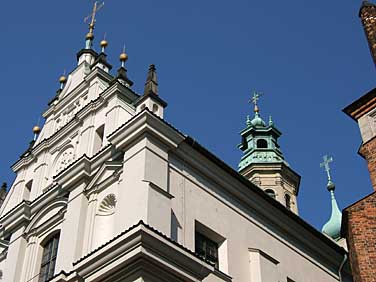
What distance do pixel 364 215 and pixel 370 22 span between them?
22.3 feet

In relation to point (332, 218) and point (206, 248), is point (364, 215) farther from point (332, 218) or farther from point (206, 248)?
point (332, 218)

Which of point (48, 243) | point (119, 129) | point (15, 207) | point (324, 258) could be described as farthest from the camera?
point (324, 258)

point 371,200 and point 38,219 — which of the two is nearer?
point 371,200

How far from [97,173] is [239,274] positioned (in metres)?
4.94

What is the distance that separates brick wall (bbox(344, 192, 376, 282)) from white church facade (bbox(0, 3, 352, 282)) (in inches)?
135

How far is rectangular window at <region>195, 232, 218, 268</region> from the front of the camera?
1773 centimetres

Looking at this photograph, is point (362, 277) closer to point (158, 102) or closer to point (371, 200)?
point (371, 200)

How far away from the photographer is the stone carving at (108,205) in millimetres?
17641

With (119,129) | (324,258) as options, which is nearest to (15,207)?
(119,129)

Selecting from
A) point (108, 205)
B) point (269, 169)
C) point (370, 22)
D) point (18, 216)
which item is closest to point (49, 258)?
point (18, 216)

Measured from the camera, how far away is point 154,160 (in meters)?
17.1

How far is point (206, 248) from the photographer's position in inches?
707

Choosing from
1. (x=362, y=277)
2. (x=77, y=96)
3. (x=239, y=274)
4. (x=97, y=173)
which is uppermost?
(x=77, y=96)

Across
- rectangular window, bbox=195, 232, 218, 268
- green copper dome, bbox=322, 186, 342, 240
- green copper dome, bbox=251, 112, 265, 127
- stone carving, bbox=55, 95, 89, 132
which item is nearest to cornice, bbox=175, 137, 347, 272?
rectangular window, bbox=195, 232, 218, 268
